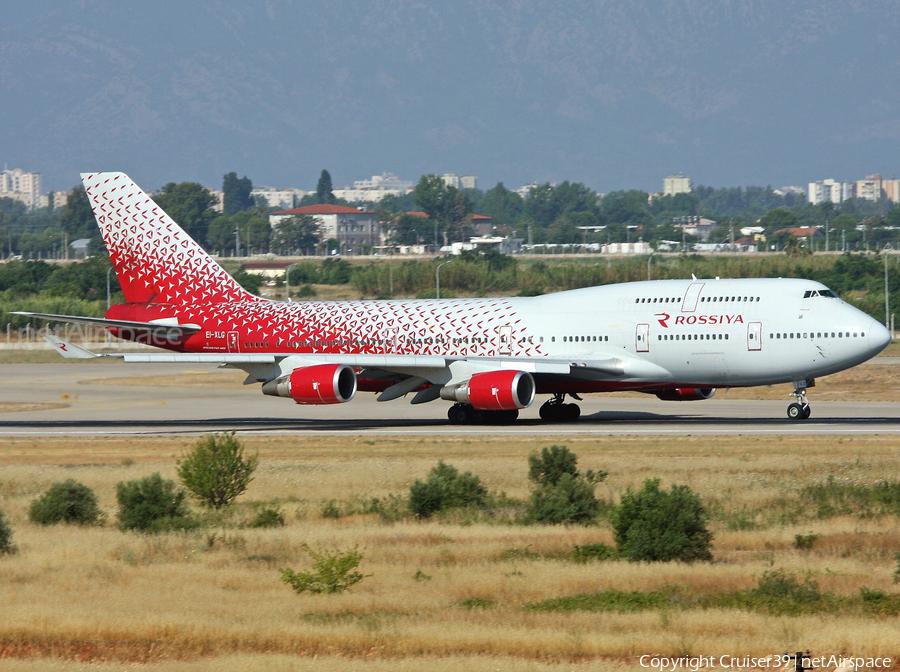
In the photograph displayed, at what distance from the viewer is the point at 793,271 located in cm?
10844

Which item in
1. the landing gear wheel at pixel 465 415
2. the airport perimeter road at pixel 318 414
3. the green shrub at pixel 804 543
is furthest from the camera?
the landing gear wheel at pixel 465 415

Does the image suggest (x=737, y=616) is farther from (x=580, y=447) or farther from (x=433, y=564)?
(x=580, y=447)

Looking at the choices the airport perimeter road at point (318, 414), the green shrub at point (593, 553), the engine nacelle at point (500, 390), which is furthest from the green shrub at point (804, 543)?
the engine nacelle at point (500, 390)

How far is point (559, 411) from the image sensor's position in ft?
146

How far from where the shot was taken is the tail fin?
4800 cm

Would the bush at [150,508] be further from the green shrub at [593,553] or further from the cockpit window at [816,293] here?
the cockpit window at [816,293]

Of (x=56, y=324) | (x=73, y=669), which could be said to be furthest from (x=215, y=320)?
(x=56, y=324)

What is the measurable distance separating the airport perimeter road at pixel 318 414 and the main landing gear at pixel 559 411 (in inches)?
17.7

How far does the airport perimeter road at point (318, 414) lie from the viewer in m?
40.1

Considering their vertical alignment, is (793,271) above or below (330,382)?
above

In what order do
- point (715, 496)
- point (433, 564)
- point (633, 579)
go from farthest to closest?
point (715, 496)
point (433, 564)
point (633, 579)

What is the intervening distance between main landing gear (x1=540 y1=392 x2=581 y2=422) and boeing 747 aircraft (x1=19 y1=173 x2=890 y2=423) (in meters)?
0.05

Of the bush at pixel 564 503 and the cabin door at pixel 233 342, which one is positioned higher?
the cabin door at pixel 233 342

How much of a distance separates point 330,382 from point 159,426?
26.4ft
